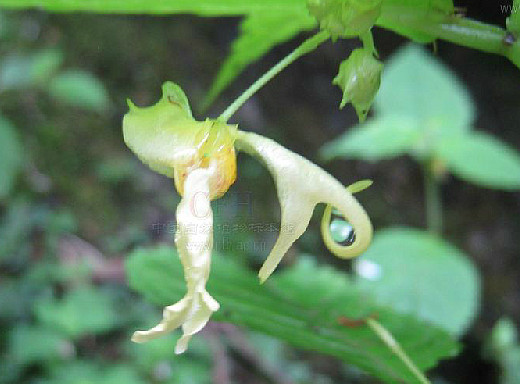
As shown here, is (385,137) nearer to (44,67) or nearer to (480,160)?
(480,160)

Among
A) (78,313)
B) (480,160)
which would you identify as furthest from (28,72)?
(480,160)

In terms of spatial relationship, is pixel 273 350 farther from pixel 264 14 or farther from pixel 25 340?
pixel 264 14

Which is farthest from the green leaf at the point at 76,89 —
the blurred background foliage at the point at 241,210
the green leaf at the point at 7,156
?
the green leaf at the point at 7,156

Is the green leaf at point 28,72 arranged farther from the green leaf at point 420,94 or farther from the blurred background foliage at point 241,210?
the green leaf at point 420,94

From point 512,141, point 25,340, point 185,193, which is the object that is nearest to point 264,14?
point 185,193

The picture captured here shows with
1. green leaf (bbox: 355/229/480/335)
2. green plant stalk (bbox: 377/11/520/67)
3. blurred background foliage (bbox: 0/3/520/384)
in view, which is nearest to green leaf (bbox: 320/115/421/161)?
blurred background foliage (bbox: 0/3/520/384)

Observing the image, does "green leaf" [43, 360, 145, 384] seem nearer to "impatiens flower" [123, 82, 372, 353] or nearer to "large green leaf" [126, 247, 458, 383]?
"large green leaf" [126, 247, 458, 383]
